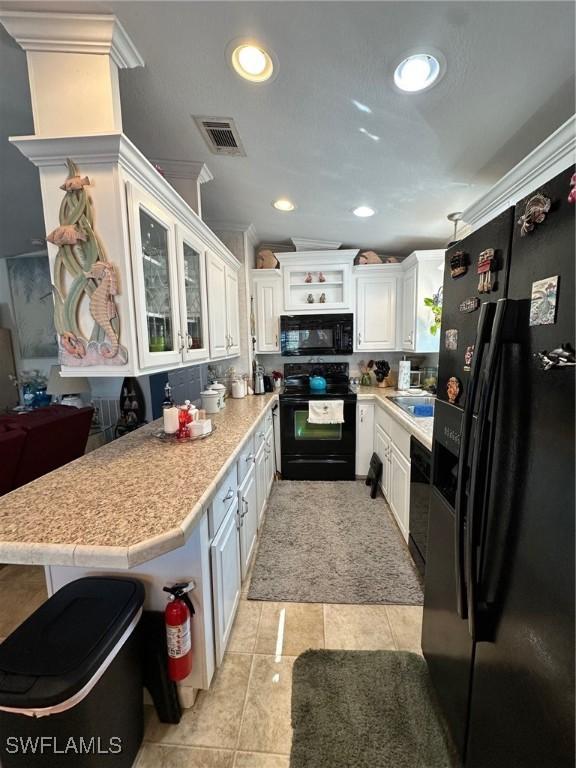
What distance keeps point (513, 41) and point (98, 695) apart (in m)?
2.44

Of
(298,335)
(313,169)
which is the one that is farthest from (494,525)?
(298,335)

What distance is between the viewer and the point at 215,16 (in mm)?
1031

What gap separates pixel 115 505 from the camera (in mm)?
1045

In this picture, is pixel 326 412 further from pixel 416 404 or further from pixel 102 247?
pixel 102 247

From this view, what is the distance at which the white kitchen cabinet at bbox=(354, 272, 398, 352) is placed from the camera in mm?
3404

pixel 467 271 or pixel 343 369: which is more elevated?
pixel 467 271

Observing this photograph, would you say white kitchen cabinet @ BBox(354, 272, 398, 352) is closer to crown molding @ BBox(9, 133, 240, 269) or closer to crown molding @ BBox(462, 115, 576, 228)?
crown molding @ BBox(462, 115, 576, 228)

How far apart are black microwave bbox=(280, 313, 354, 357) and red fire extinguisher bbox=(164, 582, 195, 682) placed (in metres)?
2.59

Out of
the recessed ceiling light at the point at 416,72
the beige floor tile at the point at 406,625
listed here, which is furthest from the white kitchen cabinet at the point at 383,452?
the recessed ceiling light at the point at 416,72

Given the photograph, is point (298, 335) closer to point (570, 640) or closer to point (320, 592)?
point (320, 592)

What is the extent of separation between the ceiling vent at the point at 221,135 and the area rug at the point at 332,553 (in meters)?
2.57

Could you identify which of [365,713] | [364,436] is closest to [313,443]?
[364,436]

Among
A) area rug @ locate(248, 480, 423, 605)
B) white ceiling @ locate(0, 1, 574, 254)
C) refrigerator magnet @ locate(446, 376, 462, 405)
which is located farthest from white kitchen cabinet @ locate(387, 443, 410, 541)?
white ceiling @ locate(0, 1, 574, 254)

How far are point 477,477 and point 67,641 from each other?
4.15 feet
